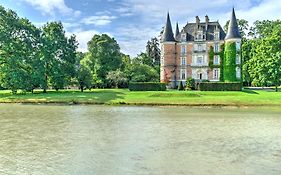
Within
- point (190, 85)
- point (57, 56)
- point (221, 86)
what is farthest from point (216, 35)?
point (57, 56)

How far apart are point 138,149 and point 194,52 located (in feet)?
159

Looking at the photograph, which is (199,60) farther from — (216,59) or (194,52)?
(216,59)

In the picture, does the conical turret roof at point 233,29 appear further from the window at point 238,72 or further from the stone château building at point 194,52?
the window at point 238,72

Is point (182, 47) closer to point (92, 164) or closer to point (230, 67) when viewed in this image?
point (230, 67)

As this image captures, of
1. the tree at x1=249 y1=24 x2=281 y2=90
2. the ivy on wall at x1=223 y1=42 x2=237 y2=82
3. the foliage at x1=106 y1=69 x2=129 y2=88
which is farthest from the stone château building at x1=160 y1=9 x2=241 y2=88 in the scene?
the tree at x1=249 y1=24 x2=281 y2=90

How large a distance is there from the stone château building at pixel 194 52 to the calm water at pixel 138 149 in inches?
1596

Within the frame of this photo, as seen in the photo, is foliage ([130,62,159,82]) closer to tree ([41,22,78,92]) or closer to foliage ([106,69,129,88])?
foliage ([106,69,129,88])

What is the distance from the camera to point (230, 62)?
5478 cm

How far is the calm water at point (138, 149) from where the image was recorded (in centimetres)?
906

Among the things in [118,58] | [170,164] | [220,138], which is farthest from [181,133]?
[118,58]

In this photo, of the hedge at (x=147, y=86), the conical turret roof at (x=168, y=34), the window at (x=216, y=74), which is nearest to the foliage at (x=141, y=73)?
the conical turret roof at (x=168, y=34)

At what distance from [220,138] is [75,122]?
827 cm

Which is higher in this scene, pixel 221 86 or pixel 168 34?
pixel 168 34

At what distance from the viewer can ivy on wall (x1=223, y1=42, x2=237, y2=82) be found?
54375mm
